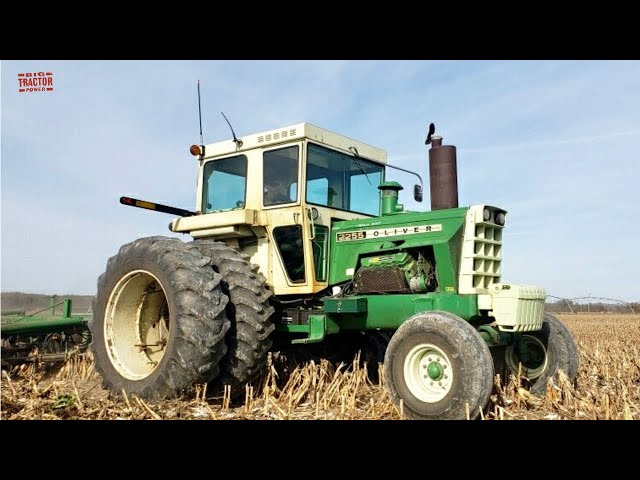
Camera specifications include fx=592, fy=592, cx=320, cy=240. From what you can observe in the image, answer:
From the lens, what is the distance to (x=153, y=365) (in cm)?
689

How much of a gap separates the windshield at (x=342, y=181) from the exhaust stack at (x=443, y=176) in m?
1.37

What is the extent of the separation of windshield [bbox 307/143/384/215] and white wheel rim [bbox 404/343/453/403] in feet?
8.04

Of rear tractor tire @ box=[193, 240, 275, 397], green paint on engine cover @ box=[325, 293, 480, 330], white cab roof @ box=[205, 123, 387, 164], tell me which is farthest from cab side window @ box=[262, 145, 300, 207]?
green paint on engine cover @ box=[325, 293, 480, 330]

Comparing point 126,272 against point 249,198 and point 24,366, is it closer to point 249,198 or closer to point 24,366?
point 249,198

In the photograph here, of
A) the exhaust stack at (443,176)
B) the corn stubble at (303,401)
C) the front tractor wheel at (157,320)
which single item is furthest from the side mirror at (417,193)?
the front tractor wheel at (157,320)

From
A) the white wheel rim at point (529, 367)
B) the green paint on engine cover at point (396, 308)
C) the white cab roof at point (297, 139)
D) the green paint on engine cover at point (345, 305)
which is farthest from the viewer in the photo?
the white cab roof at point (297, 139)

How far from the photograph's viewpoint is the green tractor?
5.57m

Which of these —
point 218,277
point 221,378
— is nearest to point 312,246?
point 218,277

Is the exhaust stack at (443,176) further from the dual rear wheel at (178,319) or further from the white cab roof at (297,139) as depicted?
the dual rear wheel at (178,319)

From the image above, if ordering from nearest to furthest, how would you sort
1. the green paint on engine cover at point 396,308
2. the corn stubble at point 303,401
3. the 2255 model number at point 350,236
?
1. the corn stubble at point 303,401
2. the green paint on engine cover at point 396,308
3. the 2255 model number at point 350,236

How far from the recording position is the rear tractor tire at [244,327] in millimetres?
6285

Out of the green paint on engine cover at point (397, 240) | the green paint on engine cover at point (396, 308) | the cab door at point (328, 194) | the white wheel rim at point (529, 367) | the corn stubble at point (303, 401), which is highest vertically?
the cab door at point (328, 194)

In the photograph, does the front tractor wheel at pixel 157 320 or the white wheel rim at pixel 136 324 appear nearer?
the front tractor wheel at pixel 157 320

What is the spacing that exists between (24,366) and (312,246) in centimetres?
442
